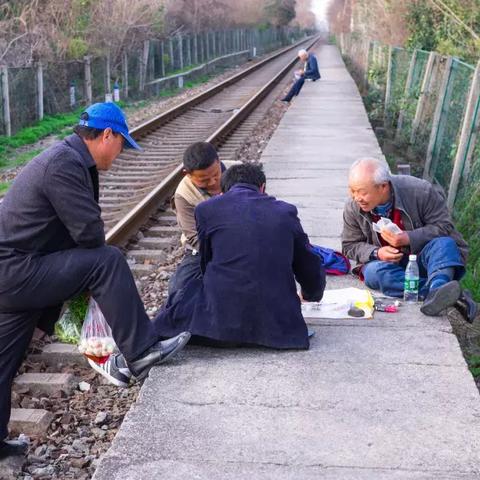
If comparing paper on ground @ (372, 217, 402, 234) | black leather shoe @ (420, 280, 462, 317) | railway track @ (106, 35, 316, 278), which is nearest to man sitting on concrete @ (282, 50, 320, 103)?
railway track @ (106, 35, 316, 278)

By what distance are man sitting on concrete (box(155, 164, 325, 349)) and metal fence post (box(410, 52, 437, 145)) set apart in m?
8.13

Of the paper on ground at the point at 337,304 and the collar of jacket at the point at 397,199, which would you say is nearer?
the paper on ground at the point at 337,304

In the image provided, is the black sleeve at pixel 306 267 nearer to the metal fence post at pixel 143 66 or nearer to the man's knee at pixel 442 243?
the man's knee at pixel 442 243

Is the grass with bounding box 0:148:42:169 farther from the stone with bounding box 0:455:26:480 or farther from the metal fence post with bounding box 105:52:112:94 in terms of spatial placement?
the stone with bounding box 0:455:26:480

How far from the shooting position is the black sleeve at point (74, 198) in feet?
12.7

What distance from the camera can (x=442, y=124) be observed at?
10719 millimetres

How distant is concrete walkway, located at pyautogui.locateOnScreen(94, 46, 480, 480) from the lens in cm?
356

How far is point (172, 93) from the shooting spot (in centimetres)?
2778

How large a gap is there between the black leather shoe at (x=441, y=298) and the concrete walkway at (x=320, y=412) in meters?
0.07

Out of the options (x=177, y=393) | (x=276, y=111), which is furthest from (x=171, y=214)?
(x=276, y=111)

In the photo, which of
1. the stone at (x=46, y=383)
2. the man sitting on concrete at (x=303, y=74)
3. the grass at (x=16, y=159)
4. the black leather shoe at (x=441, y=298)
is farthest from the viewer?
the man sitting on concrete at (x=303, y=74)

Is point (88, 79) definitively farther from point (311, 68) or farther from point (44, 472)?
point (44, 472)

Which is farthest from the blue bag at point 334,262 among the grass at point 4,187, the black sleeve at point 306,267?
the grass at point 4,187

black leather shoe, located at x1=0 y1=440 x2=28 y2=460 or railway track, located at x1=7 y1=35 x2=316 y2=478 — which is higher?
black leather shoe, located at x1=0 y1=440 x2=28 y2=460
